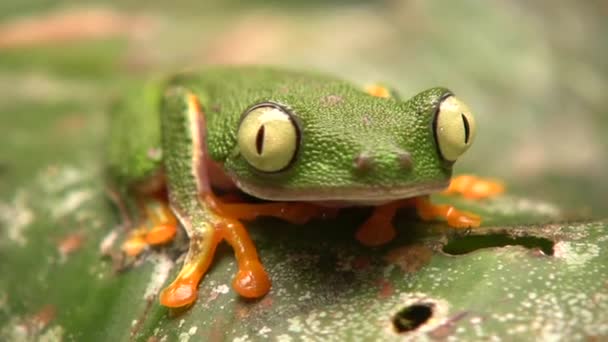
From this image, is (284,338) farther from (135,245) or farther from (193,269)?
(135,245)


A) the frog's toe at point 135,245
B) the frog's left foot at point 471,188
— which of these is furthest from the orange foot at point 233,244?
the frog's left foot at point 471,188

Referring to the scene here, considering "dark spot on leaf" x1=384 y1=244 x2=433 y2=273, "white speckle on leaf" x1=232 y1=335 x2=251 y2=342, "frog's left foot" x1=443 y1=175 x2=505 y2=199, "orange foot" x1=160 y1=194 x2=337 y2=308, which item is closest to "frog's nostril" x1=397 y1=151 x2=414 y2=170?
→ "dark spot on leaf" x1=384 y1=244 x2=433 y2=273

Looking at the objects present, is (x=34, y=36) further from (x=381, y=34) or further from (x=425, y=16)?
(x=425, y=16)

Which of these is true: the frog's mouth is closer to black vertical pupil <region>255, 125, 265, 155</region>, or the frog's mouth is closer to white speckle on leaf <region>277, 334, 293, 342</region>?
black vertical pupil <region>255, 125, 265, 155</region>

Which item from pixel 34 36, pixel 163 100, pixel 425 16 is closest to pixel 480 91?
pixel 425 16

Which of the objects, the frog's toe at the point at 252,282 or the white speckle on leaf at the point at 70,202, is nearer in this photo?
the frog's toe at the point at 252,282

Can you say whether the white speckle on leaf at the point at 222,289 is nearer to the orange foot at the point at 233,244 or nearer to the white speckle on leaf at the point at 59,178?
the orange foot at the point at 233,244

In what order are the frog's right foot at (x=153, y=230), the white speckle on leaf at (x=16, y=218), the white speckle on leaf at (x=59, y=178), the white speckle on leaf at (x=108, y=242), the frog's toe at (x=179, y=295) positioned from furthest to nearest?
the white speckle on leaf at (x=59, y=178) < the white speckle on leaf at (x=16, y=218) < the white speckle on leaf at (x=108, y=242) < the frog's right foot at (x=153, y=230) < the frog's toe at (x=179, y=295)

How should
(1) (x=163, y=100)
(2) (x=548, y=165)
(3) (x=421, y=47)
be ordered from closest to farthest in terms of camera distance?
(1) (x=163, y=100) → (2) (x=548, y=165) → (3) (x=421, y=47)
